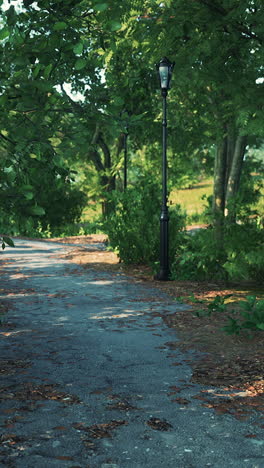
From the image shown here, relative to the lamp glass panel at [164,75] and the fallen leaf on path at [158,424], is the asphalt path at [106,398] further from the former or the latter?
the lamp glass panel at [164,75]

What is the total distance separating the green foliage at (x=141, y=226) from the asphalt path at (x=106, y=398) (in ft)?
13.9

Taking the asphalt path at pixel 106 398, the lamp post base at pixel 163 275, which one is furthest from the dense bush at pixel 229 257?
the asphalt path at pixel 106 398

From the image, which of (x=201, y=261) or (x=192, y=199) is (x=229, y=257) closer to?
(x=201, y=261)

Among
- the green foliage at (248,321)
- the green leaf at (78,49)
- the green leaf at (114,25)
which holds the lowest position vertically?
the green foliage at (248,321)

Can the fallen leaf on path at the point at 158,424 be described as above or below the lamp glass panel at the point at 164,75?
below

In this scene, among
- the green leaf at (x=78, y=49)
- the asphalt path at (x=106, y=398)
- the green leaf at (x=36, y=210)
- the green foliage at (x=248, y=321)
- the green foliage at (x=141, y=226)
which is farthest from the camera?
the green foliage at (x=141, y=226)

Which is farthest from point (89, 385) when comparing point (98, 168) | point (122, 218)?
point (98, 168)

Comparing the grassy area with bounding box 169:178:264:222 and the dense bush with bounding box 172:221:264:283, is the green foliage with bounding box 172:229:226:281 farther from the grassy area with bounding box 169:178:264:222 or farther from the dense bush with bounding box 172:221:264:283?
the grassy area with bounding box 169:178:264:222

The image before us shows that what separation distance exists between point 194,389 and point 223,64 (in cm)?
479

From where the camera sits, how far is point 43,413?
15.6ft

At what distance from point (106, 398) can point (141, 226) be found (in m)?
8.91

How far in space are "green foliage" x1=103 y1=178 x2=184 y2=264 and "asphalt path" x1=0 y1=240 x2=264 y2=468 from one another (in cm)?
425

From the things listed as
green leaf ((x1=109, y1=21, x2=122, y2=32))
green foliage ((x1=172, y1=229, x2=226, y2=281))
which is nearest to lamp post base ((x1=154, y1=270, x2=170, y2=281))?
green foliage ((x1=172, y1=229, x2=226, y2=281))

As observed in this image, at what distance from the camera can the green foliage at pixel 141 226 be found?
13.8m
